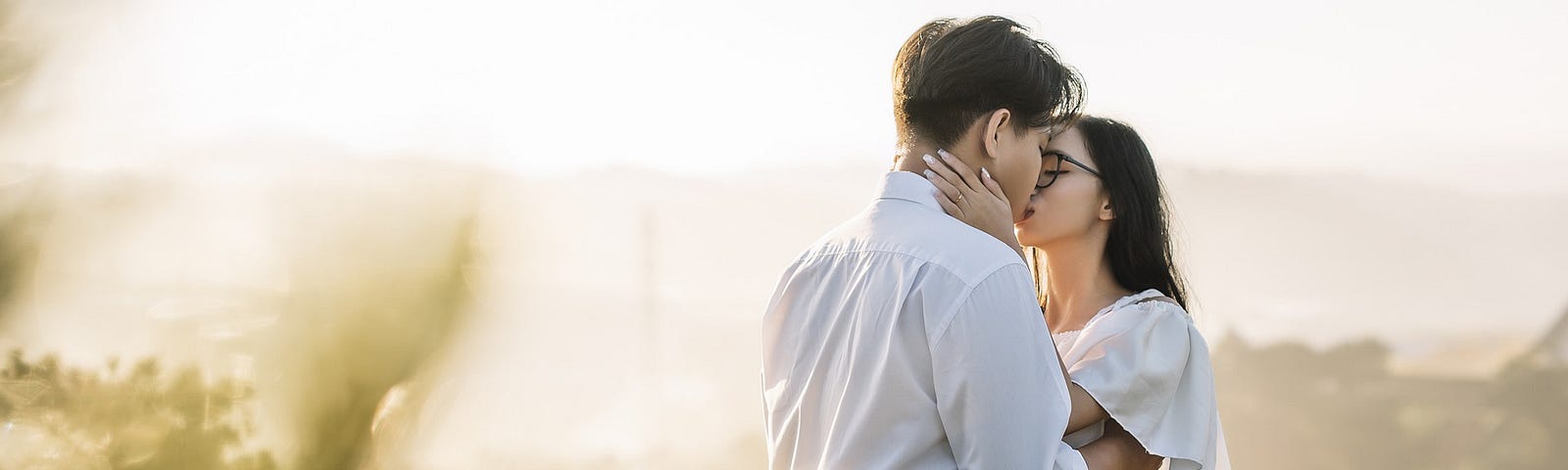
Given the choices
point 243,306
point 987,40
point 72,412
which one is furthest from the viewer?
point 243,306

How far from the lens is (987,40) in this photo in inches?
50.7

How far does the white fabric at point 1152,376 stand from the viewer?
1628 millimetres

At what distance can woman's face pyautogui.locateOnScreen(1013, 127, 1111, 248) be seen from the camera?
5.88 feet

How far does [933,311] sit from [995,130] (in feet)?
0.79

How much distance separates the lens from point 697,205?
3.13 m

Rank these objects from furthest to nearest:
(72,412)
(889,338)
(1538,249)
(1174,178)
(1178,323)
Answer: (1174,178) → (1538,249) → (72,412) → (1178,323) → (889,338)

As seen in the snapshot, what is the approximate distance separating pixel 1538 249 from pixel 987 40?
2.42m

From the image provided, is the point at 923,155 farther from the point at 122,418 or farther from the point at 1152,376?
the point at 122,418

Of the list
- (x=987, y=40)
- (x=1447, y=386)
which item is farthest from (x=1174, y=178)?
(x=987, y=40)

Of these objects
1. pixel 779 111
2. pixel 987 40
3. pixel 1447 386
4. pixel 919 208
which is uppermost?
pixel 987 40

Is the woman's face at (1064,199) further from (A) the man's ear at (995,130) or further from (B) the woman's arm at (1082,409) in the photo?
(A) the man's ear at (995,130)

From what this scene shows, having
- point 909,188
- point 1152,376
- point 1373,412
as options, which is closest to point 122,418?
point 909,188

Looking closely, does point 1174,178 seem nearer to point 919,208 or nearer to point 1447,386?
point 1447,386

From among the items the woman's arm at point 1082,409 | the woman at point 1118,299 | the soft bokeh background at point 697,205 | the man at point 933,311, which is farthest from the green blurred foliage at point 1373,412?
the man at point 933,311
